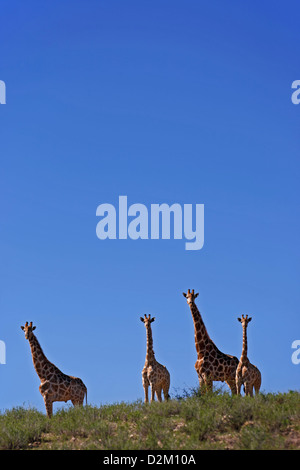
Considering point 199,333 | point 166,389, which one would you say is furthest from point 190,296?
point 166,389

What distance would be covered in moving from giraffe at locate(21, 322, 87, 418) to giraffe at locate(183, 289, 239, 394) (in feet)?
15.1

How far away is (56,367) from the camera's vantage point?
23.6 meters

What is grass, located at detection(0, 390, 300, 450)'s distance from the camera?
17.3 metres

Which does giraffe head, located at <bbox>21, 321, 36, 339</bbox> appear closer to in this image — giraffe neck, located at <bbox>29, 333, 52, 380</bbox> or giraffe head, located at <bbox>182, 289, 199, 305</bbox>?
giraffe neck, located at <bbox>29, 333, 52, 380</bbox>

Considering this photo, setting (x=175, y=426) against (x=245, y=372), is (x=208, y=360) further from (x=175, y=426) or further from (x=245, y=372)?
(x=175, y=426)

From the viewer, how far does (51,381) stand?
23.0 m

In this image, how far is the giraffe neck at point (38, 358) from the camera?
76.2 feet

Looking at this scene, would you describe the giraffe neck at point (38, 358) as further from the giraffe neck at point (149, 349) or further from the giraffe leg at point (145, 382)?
the giraffe neck at point (149, 349)

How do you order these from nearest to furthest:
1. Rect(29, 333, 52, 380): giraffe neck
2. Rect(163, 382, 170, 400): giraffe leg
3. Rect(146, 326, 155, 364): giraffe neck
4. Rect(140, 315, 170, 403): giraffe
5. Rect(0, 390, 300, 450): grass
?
1. Rect(0, 390, 300, 450): grass
2. Rect(140, 315, 170, 403): giraffe
3. Rect(29, 333, 52, 380): giraffe neck
4. Rect(146, 326, 155, 364): giraffe neck
5. Rect(163, 382, 170, 400): giraffe leg

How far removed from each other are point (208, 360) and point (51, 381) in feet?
18.3

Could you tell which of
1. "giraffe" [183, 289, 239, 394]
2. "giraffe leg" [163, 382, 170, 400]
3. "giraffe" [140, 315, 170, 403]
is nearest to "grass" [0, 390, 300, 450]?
"giraffe" [183, 289, 239, 394]

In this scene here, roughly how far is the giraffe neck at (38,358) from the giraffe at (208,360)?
549 centimetres
